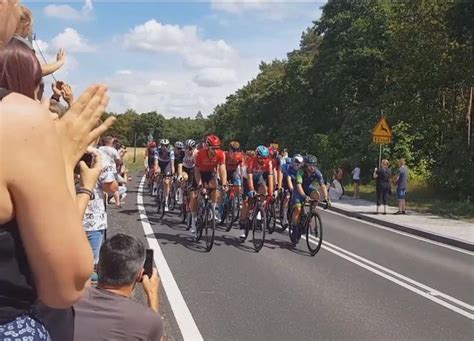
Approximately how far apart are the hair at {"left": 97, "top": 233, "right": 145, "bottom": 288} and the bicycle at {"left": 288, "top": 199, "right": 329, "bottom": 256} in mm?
7669

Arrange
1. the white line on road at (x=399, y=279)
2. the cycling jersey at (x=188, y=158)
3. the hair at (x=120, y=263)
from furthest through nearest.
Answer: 1. the cycling jersey at (x=188, y=158)
2. the white line on road at (x=399, y=279)
3. the hair at (x=120, y=263)

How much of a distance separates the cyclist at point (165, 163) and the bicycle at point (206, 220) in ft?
13.7

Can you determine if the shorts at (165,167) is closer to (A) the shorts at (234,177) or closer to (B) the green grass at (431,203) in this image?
(A) the shorts at (234,177)

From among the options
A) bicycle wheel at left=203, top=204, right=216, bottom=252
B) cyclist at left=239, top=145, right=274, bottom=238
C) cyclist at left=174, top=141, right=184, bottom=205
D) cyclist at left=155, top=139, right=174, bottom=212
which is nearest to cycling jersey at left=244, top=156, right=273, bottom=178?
cyclist at left=239, top=145, right=274, bottom=238

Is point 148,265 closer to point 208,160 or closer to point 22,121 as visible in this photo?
point 22,121

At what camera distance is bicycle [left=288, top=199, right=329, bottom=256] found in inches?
413

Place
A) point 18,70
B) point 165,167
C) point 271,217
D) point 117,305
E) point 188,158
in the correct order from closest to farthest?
point 18,70 < point 117,305 < point 271,217 < point 188,158 < point 165,167

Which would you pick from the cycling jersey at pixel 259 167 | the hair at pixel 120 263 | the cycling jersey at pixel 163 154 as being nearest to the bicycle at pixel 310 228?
the cycling jersey at pixel 259 167

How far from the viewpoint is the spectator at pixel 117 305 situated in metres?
2.56

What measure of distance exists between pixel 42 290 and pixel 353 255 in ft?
31.1

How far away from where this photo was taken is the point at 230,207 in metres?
13.1

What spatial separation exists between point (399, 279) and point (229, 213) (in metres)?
5.24

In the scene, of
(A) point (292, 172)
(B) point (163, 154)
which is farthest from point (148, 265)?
(B) point (163, 154)

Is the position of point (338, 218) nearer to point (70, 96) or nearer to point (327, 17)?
point (70, 96)
